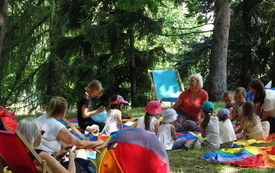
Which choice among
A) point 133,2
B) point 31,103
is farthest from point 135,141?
point 31,103

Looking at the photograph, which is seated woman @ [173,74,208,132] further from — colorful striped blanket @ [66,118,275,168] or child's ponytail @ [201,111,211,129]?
colorful striped blanket @ [66,118,275,168]

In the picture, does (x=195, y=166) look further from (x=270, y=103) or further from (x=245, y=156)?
(x=270, y=103)

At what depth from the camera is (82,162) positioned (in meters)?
3.66

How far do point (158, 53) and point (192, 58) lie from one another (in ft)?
13.8

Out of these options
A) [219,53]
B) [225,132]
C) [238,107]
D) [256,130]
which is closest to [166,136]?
[225,132]

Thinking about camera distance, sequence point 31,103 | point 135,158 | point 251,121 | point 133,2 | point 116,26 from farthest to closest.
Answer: point 31,103 → point 116,26 → point 133,2 → point 251,121 → point 135,158

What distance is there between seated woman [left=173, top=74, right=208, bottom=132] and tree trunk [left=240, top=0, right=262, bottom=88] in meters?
7.76

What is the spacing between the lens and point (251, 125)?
6102 mm

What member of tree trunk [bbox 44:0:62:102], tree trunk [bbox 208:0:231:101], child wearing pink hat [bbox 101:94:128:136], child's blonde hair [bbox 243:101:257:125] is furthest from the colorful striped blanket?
tree trunk [bbox 44:0:62:102]

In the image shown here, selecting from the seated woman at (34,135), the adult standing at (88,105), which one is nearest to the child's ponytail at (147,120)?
the adult standing at (88,105)

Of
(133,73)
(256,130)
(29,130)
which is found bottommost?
(256,130)

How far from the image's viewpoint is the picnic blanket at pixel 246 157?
4.62 m

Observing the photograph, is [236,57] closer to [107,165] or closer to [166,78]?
[166,78]

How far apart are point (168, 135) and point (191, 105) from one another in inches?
61.0
